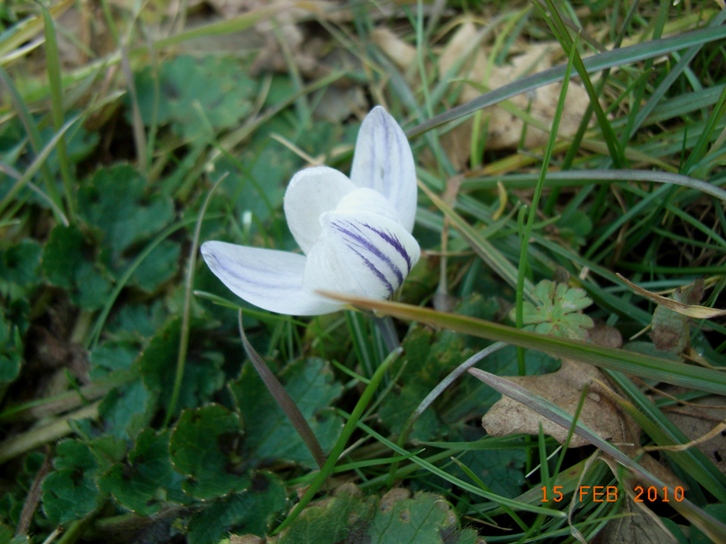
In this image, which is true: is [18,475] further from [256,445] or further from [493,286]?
[493,286]

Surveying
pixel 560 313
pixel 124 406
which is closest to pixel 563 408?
pixel 560 313

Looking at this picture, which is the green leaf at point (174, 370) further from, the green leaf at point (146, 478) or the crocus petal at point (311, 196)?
the crocus petal at point (311, 196)

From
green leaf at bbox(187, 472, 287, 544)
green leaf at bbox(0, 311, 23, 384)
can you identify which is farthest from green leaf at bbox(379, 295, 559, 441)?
green leaf at bbox(0, 311, 23, 384)

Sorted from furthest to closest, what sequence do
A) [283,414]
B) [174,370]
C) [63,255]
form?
[63,255] < [174,370] < [283,414]

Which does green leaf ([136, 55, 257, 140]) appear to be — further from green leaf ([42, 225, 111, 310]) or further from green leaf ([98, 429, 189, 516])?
green leaf ([98, 429, 189, 516])

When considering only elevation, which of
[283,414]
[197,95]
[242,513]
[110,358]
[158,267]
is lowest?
[242,513]

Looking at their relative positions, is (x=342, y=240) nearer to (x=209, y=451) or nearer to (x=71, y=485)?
(x=209, y=451)

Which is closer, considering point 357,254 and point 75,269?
point 357,254
